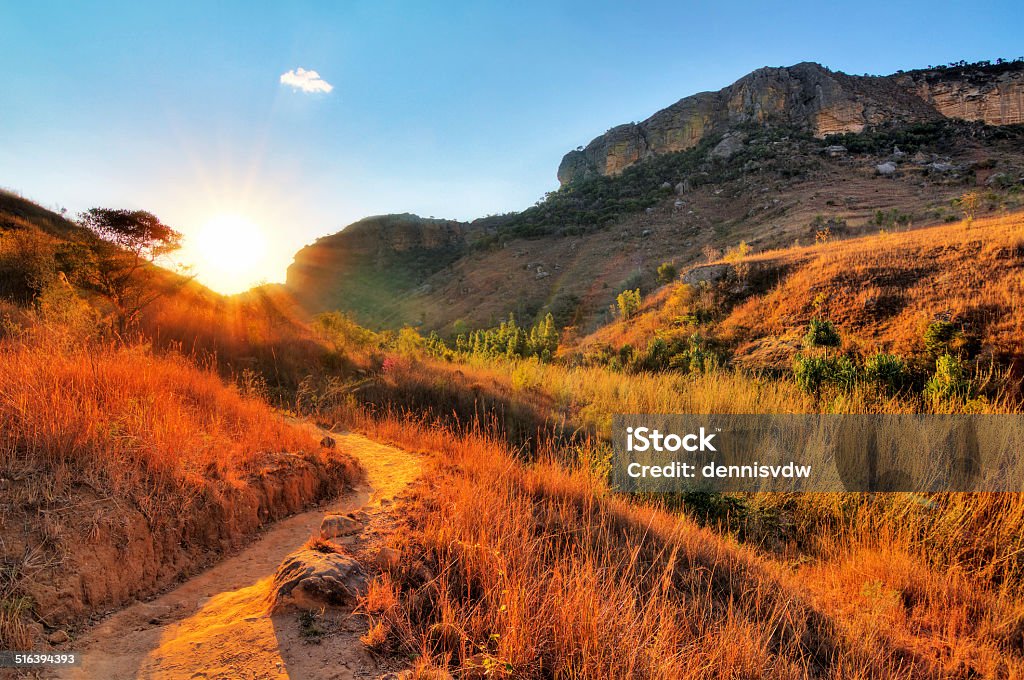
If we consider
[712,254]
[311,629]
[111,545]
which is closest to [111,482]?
[111,545]

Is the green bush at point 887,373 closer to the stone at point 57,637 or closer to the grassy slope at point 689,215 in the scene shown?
the stone at point 57,637

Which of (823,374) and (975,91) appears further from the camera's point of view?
(975,91)

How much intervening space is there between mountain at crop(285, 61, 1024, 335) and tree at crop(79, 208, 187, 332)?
63.5ft

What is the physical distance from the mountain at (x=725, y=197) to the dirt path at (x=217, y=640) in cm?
2290

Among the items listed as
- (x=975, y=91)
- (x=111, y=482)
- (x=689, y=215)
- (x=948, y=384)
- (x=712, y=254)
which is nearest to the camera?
(x=111, y=482)

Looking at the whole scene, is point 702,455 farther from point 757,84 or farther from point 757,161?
point 757,84

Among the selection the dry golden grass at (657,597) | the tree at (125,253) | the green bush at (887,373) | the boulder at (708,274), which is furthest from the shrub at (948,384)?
the tree at (125,253)

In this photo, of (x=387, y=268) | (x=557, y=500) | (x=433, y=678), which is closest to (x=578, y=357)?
(x=557, y=500)

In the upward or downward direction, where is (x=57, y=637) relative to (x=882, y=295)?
downward

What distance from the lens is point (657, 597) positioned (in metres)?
2.71

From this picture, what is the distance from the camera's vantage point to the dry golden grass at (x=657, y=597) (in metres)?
2.20

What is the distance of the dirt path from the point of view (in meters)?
2.04

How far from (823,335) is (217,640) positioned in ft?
38.9

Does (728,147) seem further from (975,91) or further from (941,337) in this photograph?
(941,337)
